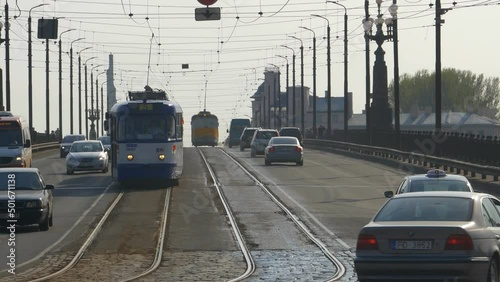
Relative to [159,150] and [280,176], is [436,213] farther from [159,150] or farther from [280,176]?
[280,176]

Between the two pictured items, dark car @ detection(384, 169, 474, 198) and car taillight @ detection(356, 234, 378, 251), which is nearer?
car taillight @ detection(356, 234, 378, 251)

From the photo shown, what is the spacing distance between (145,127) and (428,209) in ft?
77.2

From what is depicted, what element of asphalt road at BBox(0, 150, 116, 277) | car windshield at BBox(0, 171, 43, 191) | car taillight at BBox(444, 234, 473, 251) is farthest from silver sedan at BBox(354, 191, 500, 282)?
car windshield at BBox(0, 171, 43, 191)

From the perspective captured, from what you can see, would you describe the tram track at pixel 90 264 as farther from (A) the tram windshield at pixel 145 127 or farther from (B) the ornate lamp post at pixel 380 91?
(B) the ornate lamp post at pixel 380 91

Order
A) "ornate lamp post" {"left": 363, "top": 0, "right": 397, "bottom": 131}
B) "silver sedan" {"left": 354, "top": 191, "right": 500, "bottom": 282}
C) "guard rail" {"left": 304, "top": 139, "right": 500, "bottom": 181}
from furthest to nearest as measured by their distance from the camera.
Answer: "ornate lamp post" {"left": 363, "top": 0, "right": 397, "bottom": 131} → "guard rail" {"left": 304, "top": 139, "right": 500, "bottom": 181} → "silver sedan" {"left": 354, "top": 191, "right": 500, "bottom": 282}

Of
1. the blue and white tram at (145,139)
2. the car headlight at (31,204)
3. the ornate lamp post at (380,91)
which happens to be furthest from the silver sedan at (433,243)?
the ornate lamp post at (380,91)

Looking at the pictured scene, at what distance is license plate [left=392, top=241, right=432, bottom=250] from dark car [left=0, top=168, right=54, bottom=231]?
11.6m

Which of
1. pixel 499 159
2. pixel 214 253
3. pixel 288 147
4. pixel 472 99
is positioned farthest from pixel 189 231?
pixel 472 99

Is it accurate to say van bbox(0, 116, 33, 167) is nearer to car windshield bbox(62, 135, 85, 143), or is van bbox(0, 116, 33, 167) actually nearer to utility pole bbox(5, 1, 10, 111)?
utility pole bbox(5, 1, 10, 111)

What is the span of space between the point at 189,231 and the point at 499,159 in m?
19.3

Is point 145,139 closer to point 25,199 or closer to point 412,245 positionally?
point 25,199


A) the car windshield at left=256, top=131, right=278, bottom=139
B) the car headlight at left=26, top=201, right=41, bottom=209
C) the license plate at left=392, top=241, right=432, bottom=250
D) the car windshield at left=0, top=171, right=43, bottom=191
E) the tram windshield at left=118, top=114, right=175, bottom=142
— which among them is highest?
the tram windshield at left=118, top=114, right=175, bottom=142

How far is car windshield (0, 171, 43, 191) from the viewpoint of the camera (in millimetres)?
25392

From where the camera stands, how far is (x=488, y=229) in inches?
579
